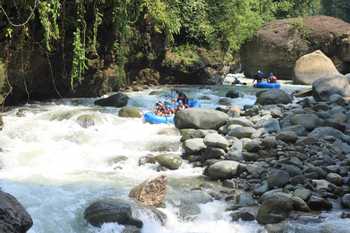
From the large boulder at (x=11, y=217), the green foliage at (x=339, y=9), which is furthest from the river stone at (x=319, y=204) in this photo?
the green foliage at (x=339, y=9)

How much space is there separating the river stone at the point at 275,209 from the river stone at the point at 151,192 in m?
1.13

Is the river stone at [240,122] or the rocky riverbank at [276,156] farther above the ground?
the river stone at [240,122]

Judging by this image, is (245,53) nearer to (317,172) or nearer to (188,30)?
(188,30)

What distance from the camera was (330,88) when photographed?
1278cm

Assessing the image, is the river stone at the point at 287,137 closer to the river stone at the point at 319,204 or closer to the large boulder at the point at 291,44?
the river stone at the point at 319,204

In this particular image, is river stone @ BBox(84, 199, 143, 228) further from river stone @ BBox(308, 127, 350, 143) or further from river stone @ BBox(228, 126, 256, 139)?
river stone @ BBox(308, 127, 350, 143)

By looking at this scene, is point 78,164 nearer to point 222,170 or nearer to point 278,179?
point 222,170

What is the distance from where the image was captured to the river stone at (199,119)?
9438 mm

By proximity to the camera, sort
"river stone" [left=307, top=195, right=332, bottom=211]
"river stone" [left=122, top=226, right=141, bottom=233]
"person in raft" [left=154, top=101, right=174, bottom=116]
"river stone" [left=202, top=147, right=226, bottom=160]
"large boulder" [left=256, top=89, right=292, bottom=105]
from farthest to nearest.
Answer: "large boulder" [left=256, top=89, right=292, bottom=105]
"person in raft" [left=154, top=101, right=174, bottom=116]
"river stone" [left=202, top=147, right=226, bottom=160]
"river stone" [left=307, top=195, right=332, bottom=211]
"river stone" [left=122, top=226, right=141, bottom=233]

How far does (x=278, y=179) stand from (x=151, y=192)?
5.78 ft

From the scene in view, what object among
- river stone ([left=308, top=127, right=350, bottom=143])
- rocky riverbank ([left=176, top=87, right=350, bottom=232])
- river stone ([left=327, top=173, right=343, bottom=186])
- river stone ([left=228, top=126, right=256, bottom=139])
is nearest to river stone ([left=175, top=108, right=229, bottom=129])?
rocky riverbank ([left=176, top=87, right=350, bottom=232])

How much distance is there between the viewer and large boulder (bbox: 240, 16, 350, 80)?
20.2 meters

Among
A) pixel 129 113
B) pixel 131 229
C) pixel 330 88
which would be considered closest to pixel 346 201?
pixel 131 229

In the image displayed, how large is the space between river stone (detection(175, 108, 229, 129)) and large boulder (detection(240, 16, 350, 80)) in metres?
11.2
